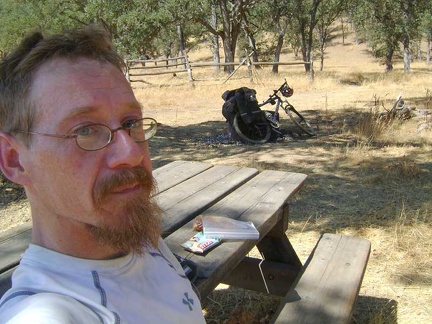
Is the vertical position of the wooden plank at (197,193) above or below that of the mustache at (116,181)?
below

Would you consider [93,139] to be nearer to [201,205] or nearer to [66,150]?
[66,150]

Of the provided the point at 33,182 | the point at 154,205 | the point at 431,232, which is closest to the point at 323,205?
the point at 431,232

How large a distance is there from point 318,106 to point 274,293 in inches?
381

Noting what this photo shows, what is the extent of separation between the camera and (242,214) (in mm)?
2283

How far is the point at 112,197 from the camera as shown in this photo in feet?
3.59

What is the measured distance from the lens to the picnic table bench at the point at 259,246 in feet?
6.05

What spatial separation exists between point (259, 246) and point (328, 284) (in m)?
0.96

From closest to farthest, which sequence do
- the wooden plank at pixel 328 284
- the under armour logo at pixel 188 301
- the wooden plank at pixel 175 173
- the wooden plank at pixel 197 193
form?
1. the under armour logo at pixel 188 301
2. the wooden plank at pixel 328 284
3. the wooden plank at pixel 197 193
4. the wooden plank at pixel 175 173

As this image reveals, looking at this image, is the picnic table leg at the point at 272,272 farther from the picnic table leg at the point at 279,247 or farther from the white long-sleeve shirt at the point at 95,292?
the white long-sleeve shirt at the point at 95,292

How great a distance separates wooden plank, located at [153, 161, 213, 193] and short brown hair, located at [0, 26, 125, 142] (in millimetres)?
1479

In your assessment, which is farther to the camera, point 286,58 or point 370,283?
point 286,58

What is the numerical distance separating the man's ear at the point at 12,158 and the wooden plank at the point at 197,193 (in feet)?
3.14

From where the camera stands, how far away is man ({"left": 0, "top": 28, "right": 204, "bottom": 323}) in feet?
3.51

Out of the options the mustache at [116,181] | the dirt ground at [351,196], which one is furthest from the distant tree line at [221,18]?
the mustache at [116,181]
